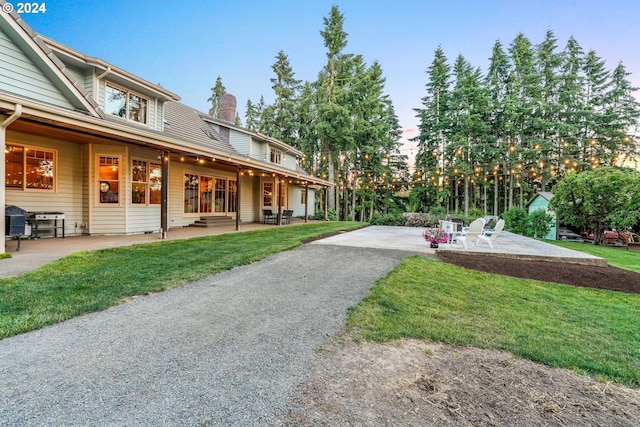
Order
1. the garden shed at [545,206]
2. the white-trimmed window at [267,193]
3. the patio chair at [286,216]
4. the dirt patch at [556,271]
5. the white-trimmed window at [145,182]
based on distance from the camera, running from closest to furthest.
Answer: the dirt patch at [556,271] → the white-trimmed window at [145,182] → the garden shed at [545,206] → the patio chair at [286,216] → the white-trimmed window at [267,193]

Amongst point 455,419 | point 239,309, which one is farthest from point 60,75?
point 455,419

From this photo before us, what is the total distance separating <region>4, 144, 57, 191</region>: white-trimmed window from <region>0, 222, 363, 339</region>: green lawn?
142 inches

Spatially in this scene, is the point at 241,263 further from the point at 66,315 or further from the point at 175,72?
the point at 175,72

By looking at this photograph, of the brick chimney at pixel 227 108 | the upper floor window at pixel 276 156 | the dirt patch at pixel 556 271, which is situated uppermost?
the brick chimney at pixel 227 108

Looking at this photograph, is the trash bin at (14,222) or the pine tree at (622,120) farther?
the pine tree at (622,120)

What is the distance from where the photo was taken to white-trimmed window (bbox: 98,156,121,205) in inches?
349

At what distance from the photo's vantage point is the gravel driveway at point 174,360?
1635mm

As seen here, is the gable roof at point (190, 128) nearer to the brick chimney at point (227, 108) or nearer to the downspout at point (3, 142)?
the brick chimney at point (227, 108)

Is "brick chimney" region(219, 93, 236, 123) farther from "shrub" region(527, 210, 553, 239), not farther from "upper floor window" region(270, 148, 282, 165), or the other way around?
"shrub" region(527, 210, 553, 239)

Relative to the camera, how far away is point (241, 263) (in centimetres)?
572

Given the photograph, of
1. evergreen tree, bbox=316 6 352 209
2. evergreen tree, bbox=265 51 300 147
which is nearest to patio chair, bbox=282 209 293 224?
evergreen tree, bbox=316 6 352 209

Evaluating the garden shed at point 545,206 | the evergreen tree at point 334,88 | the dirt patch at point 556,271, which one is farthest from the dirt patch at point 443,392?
the evergreen tree at point 334,88

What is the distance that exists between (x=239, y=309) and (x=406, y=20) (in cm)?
1720

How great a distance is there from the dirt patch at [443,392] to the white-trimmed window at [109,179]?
30.3ft
